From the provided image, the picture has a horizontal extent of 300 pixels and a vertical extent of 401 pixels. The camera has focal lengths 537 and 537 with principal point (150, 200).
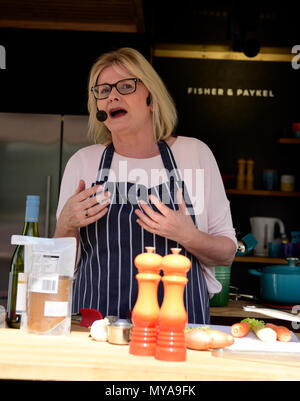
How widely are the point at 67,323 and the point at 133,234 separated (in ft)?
1.56

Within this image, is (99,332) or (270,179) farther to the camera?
(270,179)

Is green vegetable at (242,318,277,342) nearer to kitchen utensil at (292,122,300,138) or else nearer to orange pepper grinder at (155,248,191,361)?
orange pepper grinder at (155,248,191,361)

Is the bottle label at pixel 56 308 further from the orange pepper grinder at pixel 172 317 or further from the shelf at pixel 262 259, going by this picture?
the shelf at pixel 262 259

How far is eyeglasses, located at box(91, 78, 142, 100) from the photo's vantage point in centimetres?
169

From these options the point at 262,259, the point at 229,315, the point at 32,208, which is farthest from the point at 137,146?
the point at 262,259

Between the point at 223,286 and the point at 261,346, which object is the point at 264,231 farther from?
the point at 261,346

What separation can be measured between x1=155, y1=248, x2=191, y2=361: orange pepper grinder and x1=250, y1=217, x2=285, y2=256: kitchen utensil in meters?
3.26

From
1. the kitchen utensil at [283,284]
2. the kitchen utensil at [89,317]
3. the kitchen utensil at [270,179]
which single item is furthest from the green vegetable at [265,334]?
the kitchen utensil at [270,179]

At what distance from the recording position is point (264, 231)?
422 cm

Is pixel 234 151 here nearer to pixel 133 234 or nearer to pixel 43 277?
pixel 133 234

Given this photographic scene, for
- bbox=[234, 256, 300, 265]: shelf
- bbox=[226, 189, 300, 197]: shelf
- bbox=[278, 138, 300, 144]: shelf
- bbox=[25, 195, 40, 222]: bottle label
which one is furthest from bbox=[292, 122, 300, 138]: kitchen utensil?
bbox=[25, 195, 40, 222]: bottle label

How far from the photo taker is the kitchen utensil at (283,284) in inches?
101

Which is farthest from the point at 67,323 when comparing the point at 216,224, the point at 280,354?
the point at 216,224

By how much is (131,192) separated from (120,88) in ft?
1.08
